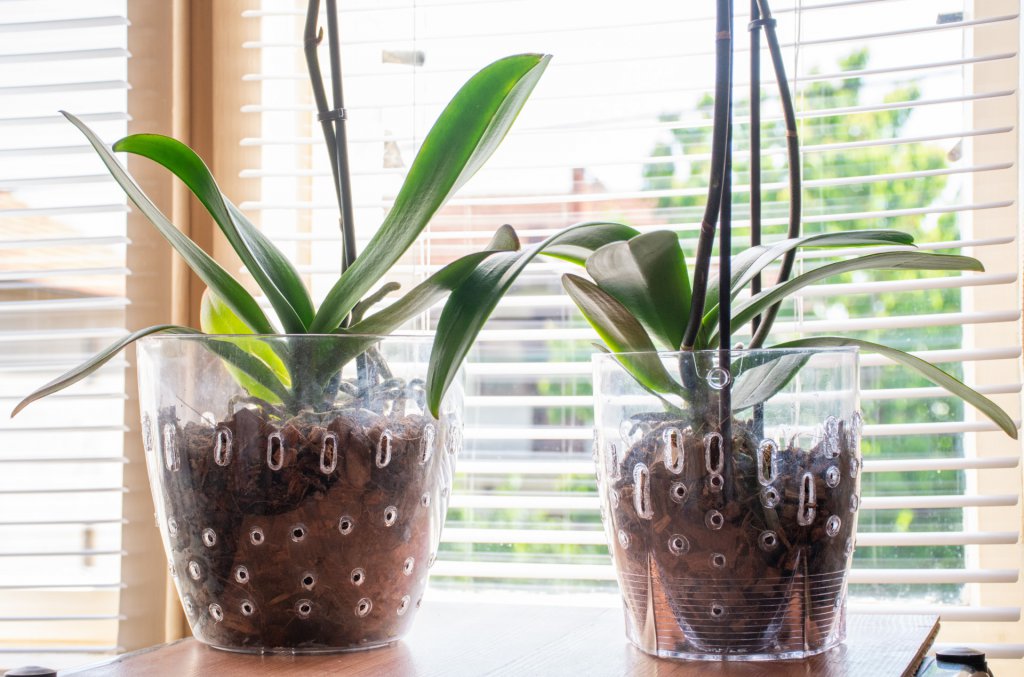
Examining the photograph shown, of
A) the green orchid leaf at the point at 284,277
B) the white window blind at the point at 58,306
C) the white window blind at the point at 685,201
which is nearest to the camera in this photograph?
the green orchid leaf at the point at 284,277

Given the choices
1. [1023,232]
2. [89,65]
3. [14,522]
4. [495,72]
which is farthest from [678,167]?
[14,522]

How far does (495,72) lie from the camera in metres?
0.63

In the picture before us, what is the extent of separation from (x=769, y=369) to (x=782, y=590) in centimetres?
14

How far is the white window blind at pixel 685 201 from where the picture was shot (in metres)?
1.01

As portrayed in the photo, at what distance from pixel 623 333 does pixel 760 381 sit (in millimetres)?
101

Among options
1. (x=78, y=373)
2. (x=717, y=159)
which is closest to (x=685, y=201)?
(x=717, y=159)

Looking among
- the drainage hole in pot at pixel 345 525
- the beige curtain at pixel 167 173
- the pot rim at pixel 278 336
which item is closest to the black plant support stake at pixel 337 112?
the pot rim at pixel 278 336

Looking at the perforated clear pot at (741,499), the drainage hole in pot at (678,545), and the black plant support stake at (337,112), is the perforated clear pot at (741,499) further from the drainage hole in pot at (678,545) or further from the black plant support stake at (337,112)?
the black plant support stake at (337,112)

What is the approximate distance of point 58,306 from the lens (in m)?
1.15

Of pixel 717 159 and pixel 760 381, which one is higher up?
pixel 717 159

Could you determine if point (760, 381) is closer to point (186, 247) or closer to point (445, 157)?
point (445, 157)

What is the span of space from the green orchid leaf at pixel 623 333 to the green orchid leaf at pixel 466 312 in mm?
42

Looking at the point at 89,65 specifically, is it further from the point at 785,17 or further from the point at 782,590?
the point at 782,590

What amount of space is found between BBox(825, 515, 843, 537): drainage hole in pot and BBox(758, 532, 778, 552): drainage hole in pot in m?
0.04
